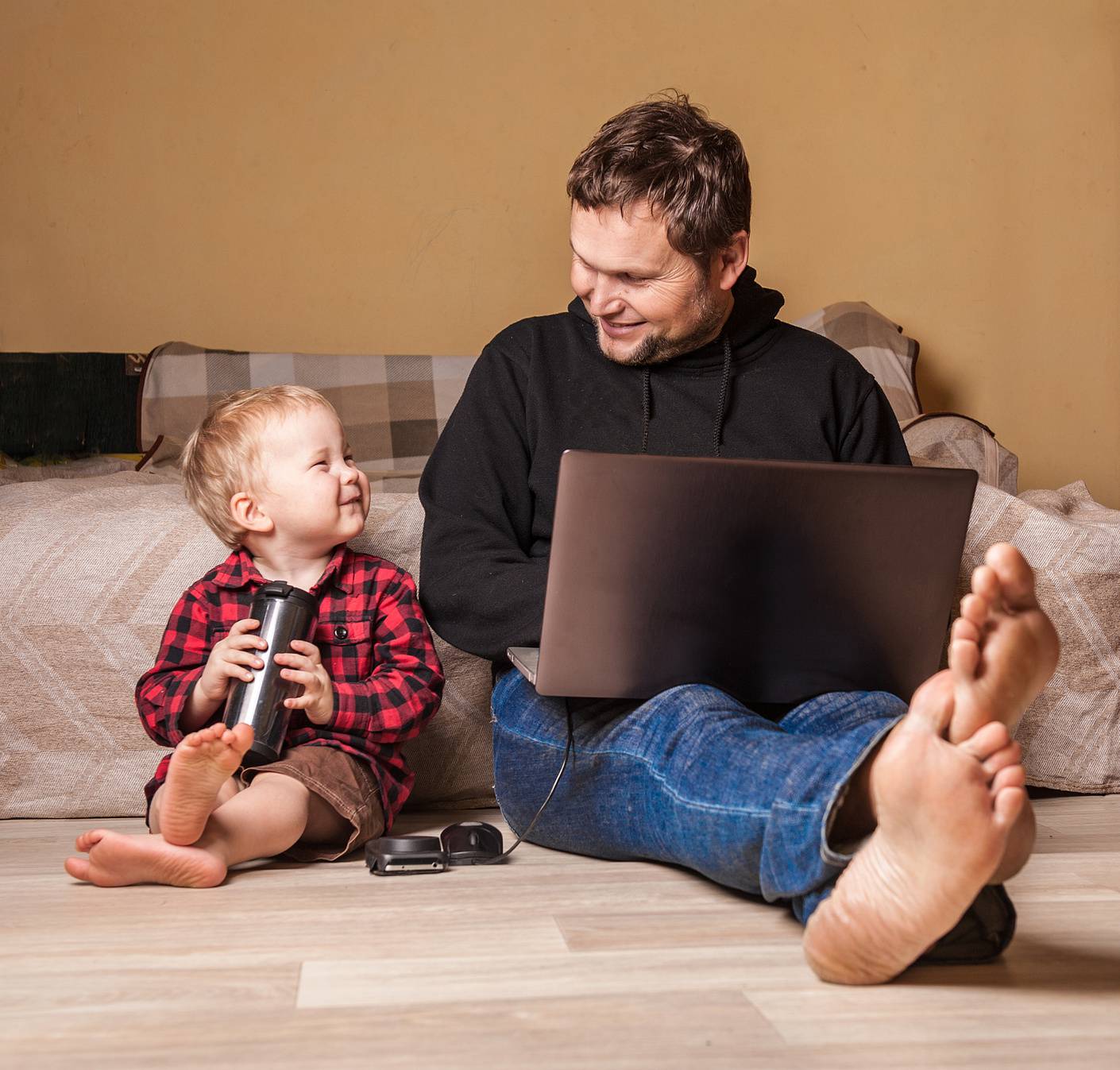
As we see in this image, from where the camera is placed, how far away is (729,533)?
1.00 metres

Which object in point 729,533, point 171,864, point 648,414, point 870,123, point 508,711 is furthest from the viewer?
point 870,123

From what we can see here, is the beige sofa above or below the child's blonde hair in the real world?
below

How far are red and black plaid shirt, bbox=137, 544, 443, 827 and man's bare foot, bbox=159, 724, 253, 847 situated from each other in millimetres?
193

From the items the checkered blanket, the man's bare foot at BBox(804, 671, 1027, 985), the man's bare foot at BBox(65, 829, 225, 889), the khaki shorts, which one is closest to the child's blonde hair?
the khaki shorts

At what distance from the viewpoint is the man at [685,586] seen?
30.6 inches

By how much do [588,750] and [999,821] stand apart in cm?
50

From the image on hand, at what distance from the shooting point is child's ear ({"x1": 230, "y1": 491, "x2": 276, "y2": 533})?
1.33 meters

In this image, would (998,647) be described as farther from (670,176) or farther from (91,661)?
(91,661)

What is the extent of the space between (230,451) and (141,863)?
48 cm

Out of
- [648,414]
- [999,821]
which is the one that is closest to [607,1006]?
[999,821]

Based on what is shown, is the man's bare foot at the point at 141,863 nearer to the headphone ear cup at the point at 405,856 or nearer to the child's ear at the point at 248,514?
the headphone ear cup at the point at 405,856

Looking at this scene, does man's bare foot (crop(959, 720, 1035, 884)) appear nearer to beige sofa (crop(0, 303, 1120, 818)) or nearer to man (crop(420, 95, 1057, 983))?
man (crop(420, 95, 1057, 983))

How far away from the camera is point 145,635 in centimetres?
146

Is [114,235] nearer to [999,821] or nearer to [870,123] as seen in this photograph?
[870,123]
